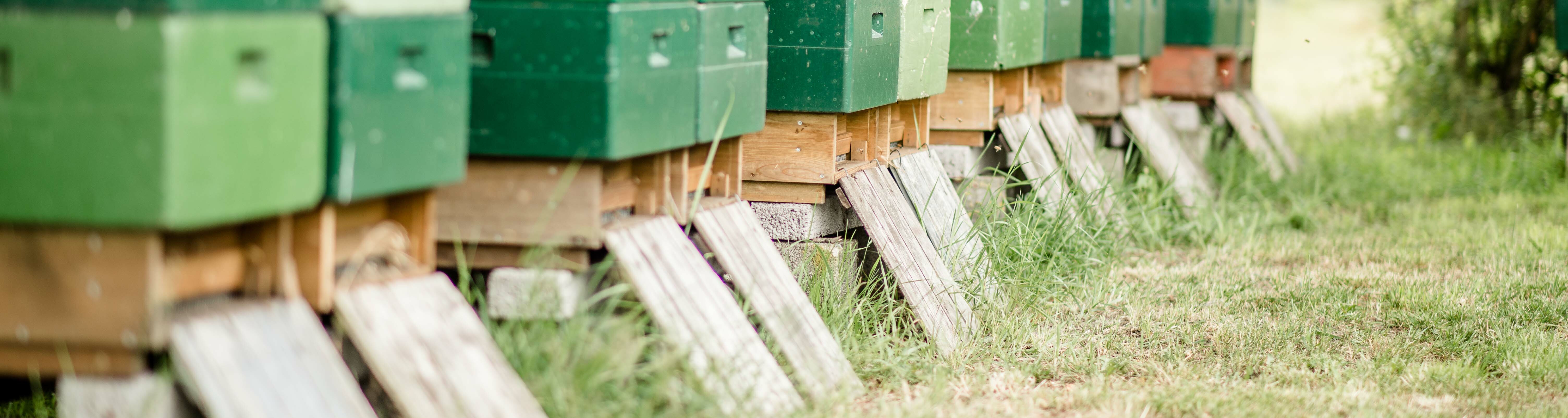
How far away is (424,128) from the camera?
3.04 m

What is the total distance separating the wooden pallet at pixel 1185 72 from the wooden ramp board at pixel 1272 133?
62 centimetres

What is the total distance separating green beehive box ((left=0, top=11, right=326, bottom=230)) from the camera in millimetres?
2418

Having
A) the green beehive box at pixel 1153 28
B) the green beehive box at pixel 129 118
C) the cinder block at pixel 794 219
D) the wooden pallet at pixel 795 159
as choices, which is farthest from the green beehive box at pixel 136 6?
the green beehive box at pixel 1153 28

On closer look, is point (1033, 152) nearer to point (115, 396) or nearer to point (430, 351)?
point (430, 351)

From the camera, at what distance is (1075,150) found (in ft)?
24.0

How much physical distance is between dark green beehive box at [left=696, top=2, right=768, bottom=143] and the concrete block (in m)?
1.62

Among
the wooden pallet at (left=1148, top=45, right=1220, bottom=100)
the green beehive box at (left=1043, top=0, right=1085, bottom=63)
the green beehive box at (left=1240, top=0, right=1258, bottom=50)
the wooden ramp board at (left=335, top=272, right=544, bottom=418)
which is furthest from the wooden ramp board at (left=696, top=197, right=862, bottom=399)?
the green beehive box at (left=1240, top=0, right=1258, bottom=50)

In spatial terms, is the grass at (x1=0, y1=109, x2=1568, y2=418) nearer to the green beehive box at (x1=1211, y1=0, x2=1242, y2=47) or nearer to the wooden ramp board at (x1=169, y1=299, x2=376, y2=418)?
the wooden ramp board at (x1=169, y1=299, x2=376, y2=418)

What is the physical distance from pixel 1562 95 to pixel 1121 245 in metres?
5.39

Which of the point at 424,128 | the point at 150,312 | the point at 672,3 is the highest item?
the point at 672,3

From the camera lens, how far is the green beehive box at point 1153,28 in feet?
27.4

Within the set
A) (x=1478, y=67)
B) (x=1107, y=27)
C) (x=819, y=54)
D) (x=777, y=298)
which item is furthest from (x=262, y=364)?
(x=1478, y=67)

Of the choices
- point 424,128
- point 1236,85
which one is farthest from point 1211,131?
point 424,128

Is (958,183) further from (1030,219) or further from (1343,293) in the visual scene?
(1343,293)
